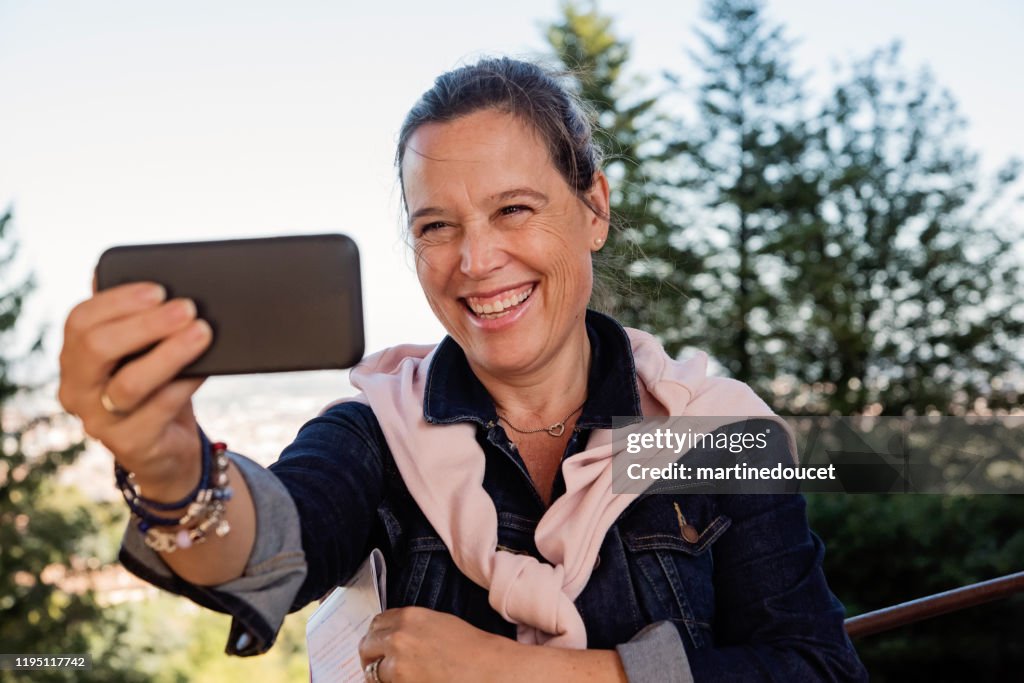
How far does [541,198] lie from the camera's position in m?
1.53

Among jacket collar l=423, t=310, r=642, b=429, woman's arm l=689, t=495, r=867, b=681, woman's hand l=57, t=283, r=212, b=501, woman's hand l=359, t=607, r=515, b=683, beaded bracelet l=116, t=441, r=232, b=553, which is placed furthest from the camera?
jacket collar l=423, t=310, r=642, b=429

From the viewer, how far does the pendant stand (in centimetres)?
168

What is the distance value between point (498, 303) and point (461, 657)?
538 millimetres

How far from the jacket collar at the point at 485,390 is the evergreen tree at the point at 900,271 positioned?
2181 centimetres

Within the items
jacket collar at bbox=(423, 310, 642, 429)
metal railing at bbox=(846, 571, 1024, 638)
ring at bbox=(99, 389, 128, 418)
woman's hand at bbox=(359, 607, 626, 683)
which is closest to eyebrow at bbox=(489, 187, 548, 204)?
jacket collar at bbox=(423, 310, 642, 429)

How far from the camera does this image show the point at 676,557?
1.50m

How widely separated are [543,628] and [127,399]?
2.59 ft

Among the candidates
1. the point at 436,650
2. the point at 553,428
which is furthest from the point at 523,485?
the point at 436,650

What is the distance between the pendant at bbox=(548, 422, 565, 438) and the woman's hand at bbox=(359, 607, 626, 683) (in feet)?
1.45

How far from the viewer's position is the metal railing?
173 cm

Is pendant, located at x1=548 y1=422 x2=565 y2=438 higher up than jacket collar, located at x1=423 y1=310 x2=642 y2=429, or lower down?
lower down

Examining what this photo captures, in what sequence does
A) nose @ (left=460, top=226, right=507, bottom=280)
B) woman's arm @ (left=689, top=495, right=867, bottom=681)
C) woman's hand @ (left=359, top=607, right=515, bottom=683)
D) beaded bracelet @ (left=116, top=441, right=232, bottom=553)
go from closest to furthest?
beaded bracelet @ (left=116, top=441, right=232, bottom=553) → woman's hand @ (left=359, top=607, right=515, bottom=683) → woman's arm @ (left=689, top=495, right=867, bottom=681) → nose @ (left=460, top=226, right=507, bottom=280)

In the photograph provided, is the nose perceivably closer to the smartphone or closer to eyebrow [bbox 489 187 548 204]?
eyebrow [bbox 489 187 548 204]

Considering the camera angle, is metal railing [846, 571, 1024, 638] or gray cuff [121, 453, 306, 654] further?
metal railing [846, 571, 1024, 638]
